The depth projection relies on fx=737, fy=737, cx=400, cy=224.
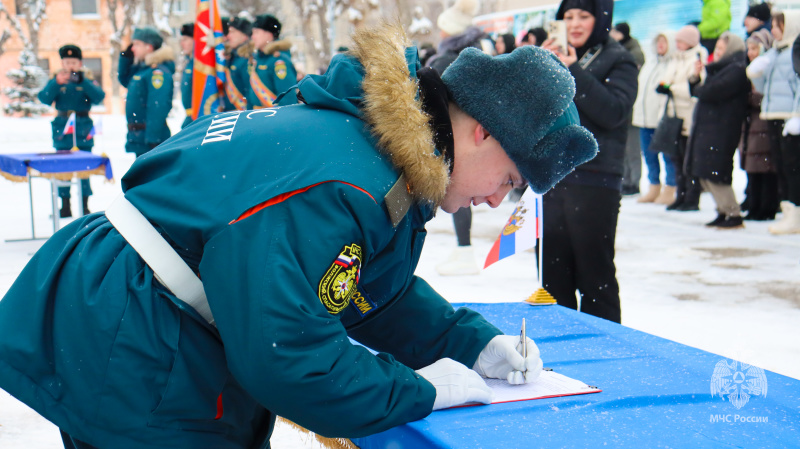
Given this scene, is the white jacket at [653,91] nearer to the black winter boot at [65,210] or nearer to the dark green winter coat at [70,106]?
the dark green winter coat at [70,106]

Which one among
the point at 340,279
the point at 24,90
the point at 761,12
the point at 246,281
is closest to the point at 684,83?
the point at 761,12

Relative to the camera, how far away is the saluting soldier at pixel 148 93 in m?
6.73

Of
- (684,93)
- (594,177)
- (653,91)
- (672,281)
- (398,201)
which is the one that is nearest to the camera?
(398,201)

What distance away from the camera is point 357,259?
106 centimetres

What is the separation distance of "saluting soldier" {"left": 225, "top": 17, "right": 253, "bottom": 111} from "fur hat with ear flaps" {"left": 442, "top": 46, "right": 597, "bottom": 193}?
5405mm

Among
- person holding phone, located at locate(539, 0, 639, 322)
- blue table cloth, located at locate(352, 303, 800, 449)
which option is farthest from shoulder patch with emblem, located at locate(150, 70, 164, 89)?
blue table cloth, located at locate(352, 303, 800, 449)

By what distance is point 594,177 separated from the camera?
2.97 metres

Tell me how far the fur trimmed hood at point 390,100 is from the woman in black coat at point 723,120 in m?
5.86

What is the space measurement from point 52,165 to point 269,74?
195cm

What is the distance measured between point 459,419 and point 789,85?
5.59 m

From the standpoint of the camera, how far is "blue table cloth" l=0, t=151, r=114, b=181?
5422 mm

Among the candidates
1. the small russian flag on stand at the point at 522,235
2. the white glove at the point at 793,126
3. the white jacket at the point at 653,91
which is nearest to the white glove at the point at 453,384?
the small russian flag on stand at the point at 522,235

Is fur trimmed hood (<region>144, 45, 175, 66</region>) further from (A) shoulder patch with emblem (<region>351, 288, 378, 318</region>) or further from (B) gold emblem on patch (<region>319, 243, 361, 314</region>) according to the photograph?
(B) gold emblem on patch (<region>319, 243, 361, 314</region>)

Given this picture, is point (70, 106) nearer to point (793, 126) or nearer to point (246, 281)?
point (793, 126)
